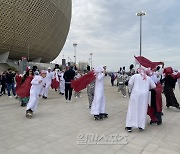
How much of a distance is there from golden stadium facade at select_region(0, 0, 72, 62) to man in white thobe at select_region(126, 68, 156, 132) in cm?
2995

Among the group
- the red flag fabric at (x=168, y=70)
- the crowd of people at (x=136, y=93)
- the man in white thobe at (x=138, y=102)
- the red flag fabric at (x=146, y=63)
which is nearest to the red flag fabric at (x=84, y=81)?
the crowd of people at (x=136, y=93)

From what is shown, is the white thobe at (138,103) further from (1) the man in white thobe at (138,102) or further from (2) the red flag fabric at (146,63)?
(2) the red flag fabric at (146,63)

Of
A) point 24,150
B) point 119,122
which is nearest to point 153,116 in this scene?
point 119,122

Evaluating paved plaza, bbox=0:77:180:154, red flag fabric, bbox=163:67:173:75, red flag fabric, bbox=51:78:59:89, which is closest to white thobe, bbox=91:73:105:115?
paved plaza, bbox=0:77:180:154

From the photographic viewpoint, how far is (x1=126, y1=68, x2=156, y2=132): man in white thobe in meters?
5.46

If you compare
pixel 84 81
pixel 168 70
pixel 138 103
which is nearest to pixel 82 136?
pixel 138 103

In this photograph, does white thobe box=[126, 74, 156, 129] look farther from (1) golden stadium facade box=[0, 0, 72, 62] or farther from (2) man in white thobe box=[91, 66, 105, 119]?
(1) golden stadium facade box=[0, 0, 72, 62]

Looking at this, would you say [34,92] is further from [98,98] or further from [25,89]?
[98,98]

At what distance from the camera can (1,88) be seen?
555 inches

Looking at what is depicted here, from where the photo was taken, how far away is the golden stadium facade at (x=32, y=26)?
33.2 meters

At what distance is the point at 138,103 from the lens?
555 centimetres

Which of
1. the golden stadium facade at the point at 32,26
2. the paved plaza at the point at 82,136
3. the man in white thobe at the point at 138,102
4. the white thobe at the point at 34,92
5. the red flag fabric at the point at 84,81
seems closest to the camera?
the paved plaza at the point at 82,136

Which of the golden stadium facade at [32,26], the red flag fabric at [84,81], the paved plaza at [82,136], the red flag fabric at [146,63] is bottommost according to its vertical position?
the paved plaza at [82,136]

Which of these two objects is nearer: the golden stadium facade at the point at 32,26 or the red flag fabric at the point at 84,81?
the red flag fabric at the point at 84,81
